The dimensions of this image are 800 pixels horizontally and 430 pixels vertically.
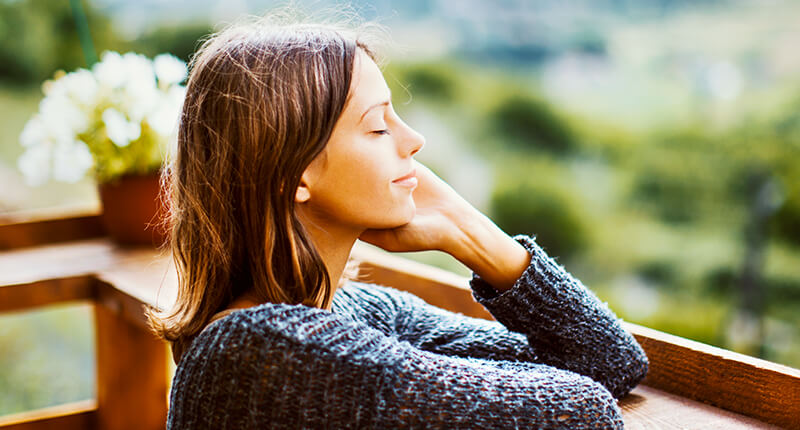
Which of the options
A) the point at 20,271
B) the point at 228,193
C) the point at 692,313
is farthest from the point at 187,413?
the point at 692,313

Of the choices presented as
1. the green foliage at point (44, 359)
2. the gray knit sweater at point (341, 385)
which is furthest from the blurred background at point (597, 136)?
the gray knit sweater at point (341, 385)

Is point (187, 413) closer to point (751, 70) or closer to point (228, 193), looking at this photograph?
point (228, 193)

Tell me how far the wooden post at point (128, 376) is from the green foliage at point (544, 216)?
1.89 metres

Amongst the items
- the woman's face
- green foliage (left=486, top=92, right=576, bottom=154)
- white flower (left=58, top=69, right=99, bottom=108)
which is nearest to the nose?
the woman's face

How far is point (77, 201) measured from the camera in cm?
378

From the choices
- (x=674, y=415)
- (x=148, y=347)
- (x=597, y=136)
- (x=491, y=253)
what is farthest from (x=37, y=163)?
(x=597, y=136)

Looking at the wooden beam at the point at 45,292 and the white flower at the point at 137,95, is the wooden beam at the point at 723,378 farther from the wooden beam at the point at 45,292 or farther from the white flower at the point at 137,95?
the white flower at the point at 137,95

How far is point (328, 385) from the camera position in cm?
80

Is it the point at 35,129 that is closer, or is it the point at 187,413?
the point at 187,413

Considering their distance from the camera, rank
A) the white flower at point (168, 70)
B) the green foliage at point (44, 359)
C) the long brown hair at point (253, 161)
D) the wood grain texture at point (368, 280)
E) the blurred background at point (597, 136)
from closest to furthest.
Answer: the long brown hair at point (253, 161) → the wood grain texture at point (368, 280) → the white flower at point (168, 70) → the blurred background at point (597, 136) → the green foliage at point (44, 359)

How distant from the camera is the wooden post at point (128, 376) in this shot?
6.73 feet

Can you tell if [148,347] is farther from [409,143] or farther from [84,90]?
[409,143]

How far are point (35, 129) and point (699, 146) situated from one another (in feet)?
8.71

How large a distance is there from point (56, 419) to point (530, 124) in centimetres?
255
